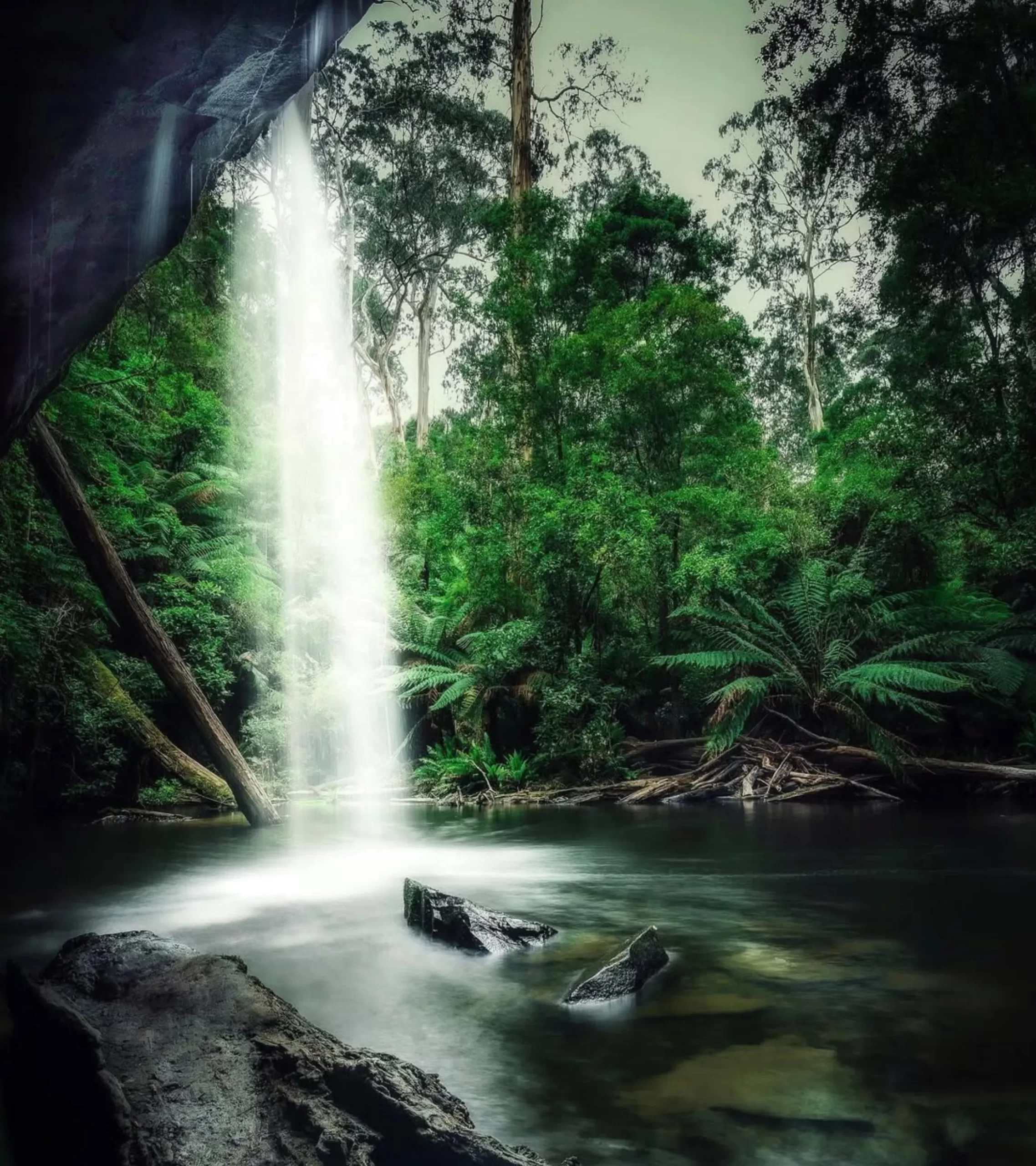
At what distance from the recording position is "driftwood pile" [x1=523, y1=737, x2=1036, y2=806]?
11453 millimetres

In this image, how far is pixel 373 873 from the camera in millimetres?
8078

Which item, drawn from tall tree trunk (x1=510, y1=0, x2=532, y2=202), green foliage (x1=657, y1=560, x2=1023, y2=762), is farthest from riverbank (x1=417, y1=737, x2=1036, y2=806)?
tall tree trunk (x1=510, y1=0, x2=532, y2=202)

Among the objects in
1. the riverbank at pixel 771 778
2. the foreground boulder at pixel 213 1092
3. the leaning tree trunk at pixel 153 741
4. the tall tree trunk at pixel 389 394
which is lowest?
the riverbank at pixel 771 778

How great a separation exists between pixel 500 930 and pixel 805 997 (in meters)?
1.92

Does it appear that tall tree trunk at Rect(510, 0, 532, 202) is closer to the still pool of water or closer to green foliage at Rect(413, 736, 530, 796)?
green foliage at Rect(413, 736, 530, 796)

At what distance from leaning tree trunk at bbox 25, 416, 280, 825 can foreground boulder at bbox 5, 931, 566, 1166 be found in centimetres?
598

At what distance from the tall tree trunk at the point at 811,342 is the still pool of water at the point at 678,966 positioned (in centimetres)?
1873

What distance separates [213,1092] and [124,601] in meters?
7.19

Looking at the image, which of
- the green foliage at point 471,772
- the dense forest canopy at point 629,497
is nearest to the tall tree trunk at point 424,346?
the dense forest canopy at point 629,497

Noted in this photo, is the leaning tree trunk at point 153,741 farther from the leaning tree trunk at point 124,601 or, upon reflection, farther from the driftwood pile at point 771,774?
the driftwood pile at point 771,774

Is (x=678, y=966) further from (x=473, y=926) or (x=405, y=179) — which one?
(x=405, y=179)

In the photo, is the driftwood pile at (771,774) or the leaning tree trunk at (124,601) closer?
the leaning tree trunk at (124,601)

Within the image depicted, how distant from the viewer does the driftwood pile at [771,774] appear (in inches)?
451

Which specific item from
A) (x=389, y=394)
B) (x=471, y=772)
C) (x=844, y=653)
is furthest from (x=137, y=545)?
(x=389, y=394)
